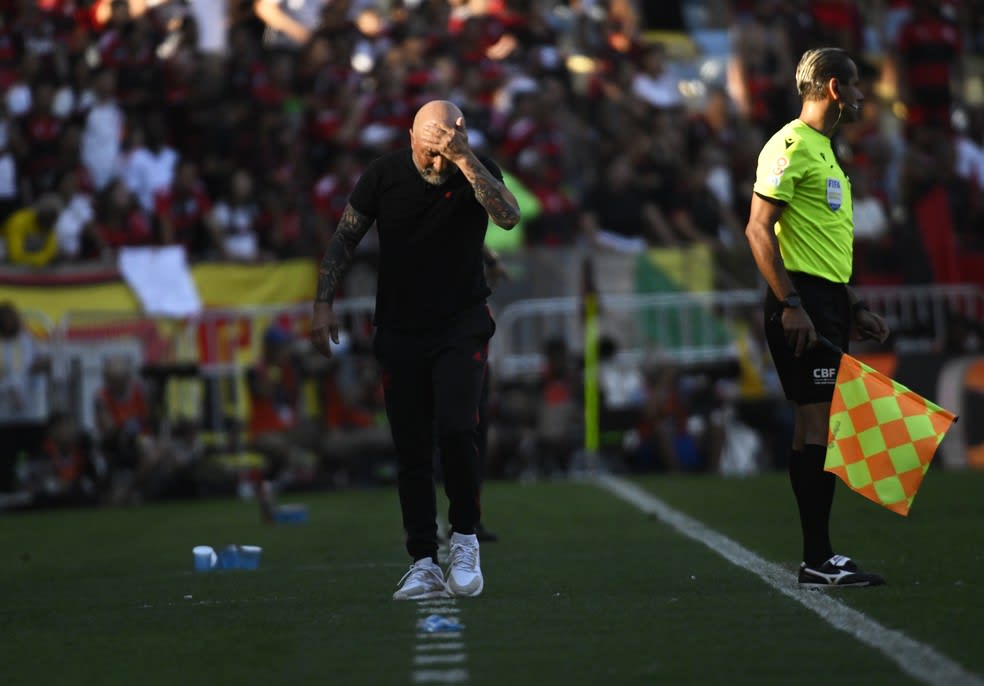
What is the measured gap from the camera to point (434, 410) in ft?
23.7

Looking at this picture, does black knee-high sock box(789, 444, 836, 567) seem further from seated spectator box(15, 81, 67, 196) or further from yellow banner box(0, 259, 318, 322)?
seated spectator box(15, 81, 67, 196)

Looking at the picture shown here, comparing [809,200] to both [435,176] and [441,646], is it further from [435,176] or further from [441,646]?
[441,646]

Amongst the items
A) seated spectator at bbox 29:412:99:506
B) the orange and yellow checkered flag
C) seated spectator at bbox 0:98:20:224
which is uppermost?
seated spectator at bbox 0:98:20:224

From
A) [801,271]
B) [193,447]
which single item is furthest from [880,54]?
[801,271]

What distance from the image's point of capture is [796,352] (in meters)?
6.86

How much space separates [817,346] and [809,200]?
21.2 inches

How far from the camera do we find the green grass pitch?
5.27m

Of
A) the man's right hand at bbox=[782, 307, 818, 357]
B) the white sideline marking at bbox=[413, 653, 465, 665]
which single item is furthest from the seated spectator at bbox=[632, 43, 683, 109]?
the white sideline marking at bbox=[413, 653, 465, 665]

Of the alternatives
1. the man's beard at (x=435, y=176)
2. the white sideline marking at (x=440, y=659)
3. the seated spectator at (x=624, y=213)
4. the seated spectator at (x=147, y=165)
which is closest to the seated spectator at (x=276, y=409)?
the seated spectator at (x=147, y=165)

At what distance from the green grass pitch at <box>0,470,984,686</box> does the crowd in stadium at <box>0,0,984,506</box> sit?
6.18 metres

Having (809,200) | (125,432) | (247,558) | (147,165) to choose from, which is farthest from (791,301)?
(147,165)

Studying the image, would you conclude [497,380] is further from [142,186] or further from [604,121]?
[604,121]

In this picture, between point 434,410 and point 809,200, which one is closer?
point 809,200

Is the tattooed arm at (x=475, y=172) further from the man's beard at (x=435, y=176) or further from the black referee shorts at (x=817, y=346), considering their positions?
the black referee shorts at (x=817, y=346)
